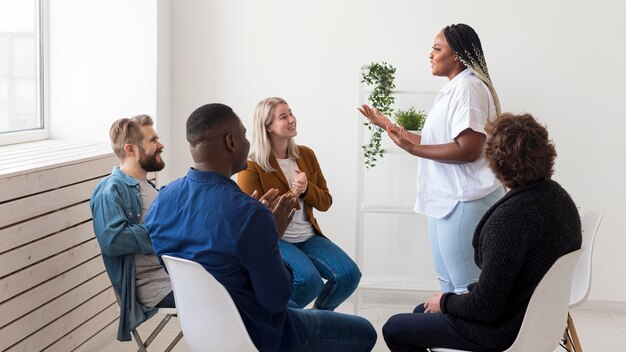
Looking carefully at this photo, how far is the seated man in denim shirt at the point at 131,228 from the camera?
10.8ft

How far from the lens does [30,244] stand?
3.35m

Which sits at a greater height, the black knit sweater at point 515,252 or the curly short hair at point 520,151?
the curly short hair at point 520,151

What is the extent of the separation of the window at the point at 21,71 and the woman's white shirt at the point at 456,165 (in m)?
2.11

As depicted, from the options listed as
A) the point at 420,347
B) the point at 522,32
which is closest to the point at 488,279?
the point at 420,347

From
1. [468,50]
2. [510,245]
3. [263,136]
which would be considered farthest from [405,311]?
[510,245]

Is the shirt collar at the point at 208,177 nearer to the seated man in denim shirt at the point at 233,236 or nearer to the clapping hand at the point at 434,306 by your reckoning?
the seated man in denim shirt at the point at 233,236

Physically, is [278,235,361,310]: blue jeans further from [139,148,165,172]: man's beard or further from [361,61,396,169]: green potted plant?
[361,61,396,169]: green potted plant

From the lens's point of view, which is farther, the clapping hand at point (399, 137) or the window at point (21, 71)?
the window at point (21, 71)

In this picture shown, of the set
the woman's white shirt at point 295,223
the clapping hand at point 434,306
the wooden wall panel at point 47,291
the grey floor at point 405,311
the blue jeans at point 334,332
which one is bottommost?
the grey floor at point 405,311

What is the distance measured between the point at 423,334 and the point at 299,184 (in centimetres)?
129

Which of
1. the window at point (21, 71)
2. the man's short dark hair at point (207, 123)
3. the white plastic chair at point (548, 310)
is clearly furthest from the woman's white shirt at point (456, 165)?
the window at point (21, 71)

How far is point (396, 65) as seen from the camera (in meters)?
5.02

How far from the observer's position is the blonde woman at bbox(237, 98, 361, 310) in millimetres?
3803

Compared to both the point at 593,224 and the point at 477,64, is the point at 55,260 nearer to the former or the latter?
the point at 477,64
